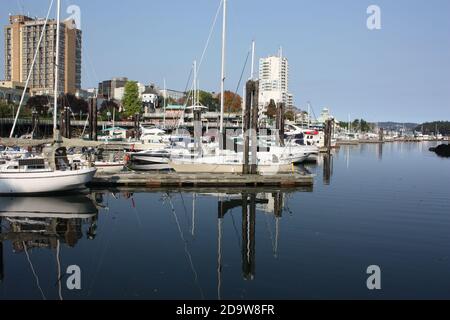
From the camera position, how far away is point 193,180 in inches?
1270

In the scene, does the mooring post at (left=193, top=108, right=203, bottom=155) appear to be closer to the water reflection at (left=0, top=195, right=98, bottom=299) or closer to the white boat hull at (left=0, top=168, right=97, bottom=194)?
the white boat hull at (left=0, top=168, right=97, bottom=194)

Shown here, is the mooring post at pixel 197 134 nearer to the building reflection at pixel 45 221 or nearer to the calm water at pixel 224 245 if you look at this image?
the calm water at pixel 224 245

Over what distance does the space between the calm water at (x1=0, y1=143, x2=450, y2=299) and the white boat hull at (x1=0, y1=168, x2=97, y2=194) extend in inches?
34.5

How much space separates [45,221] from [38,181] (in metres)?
6.28

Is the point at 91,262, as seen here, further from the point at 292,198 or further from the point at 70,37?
the point at 70,37

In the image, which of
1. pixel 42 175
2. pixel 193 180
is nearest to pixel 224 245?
pixel 42 175

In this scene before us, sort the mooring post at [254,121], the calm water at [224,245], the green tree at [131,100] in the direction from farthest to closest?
the green tree at [131,100] → the mooring post at [254,121] → the calm water at [224,245]

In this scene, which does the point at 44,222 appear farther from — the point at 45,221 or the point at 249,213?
the point at 249,213

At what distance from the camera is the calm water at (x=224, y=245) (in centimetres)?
1287

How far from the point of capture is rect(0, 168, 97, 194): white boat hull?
26.1m

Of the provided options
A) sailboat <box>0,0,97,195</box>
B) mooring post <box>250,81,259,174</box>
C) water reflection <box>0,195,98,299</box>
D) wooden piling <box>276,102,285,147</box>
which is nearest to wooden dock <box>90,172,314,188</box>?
mooring post <box>250,81,259,174</box>

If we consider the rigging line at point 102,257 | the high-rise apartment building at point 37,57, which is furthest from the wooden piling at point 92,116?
the high-rise apartment building at point 37,57

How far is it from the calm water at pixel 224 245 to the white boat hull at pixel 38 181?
877mm
